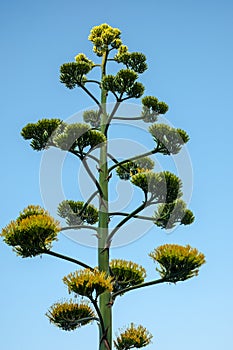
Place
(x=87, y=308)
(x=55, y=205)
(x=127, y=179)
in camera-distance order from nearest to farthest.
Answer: (x=87, y=308) → (x=55, y=205) → (x=127, y=179)

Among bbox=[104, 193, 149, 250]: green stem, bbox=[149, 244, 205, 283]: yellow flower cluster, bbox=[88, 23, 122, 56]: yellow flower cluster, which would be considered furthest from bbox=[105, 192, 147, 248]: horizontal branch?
bbox=[88, 23, 122, 56]: yellow flower cluster

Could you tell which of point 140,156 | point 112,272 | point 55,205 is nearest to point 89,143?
point 140,156

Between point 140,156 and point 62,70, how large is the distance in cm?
187

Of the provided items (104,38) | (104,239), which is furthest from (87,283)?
(104,38)

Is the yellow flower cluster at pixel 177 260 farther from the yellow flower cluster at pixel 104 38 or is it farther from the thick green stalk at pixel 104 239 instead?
the yellow flower cluster at pixel 104 38

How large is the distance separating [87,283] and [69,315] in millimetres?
922

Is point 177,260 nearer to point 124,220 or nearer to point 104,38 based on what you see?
point 124,220

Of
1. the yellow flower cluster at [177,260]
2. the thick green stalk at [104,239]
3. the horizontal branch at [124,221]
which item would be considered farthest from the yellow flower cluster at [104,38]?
the yellow flower cluster at [177,260]

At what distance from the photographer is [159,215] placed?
6949mm

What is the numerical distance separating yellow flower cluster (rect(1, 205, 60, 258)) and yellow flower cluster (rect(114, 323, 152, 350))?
1661 mm

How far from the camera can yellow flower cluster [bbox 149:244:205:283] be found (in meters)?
5.99

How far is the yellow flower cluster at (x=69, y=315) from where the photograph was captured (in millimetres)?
6336

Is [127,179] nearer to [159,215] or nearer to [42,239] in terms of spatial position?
[159,215]

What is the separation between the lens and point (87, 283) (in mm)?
5730
